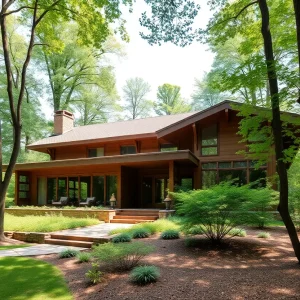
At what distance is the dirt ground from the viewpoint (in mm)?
4168

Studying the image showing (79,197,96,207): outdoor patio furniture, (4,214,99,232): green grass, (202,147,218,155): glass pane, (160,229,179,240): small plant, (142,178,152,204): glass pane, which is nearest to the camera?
(160,229,179,240): small plant

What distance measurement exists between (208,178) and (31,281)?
11.1 meters

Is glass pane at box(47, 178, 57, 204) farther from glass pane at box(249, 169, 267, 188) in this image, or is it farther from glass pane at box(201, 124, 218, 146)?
glass pane at box(249, 169, 267, 188)

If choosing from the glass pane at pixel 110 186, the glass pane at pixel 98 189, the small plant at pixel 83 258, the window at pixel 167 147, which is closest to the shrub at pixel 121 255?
the small plant at pixel 83 258

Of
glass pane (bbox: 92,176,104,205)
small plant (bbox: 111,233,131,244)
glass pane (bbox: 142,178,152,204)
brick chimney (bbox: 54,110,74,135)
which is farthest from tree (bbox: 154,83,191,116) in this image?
small plant (bbox: 111,233,131,244)

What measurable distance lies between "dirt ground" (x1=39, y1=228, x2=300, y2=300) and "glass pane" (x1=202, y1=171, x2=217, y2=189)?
7805mm

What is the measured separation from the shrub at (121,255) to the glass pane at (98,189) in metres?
11.1

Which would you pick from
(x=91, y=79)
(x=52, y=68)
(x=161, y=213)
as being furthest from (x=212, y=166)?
(x=52, y=68)

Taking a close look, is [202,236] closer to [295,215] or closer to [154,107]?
[295,215]

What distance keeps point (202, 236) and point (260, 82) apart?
176 inches

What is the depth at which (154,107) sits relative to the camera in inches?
1432

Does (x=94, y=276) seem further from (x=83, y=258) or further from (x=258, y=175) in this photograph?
(x=258, y=175)

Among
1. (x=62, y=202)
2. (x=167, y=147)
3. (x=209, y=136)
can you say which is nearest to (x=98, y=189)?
(x=62, y=202)

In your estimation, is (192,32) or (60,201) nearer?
(192,32)
